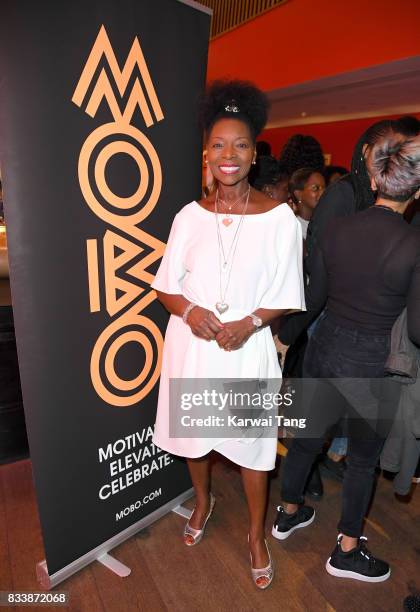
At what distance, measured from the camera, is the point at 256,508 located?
1838mm

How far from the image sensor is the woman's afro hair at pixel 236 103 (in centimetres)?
158

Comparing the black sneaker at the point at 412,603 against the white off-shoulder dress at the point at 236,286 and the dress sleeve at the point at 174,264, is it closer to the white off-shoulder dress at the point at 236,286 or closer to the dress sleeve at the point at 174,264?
the white off-shoulder dress at the point at 236,286

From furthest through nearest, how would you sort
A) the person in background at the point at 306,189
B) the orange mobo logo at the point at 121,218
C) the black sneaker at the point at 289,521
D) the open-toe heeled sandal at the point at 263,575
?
the person in background at the point at 306,189
the black sneaker at the point at 289,521
the open-toe heeled sandal at the point at 263,575
the orange mobo logo at the point at 121,218

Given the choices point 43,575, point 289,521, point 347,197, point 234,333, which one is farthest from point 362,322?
point 43,575

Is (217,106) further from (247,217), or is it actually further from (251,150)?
(247,217)

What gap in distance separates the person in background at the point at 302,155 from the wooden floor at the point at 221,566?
2.09 metres

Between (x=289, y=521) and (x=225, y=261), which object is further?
(x=289, y=521)

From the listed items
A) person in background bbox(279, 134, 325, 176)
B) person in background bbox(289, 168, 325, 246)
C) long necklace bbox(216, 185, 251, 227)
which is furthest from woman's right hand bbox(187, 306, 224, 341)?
person in background bbox(279, 134, 325, 176)

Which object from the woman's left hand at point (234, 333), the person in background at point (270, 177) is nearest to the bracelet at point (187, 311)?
the woman's left hand at point (234, 333)

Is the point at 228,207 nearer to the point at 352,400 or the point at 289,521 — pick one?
the point at 352,400

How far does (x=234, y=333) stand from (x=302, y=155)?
1.96m

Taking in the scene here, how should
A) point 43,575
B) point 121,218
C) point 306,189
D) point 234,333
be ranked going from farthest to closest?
point 306,189 → point 43,575 → point 121,218 → point 234,333

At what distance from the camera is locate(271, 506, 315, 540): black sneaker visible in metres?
2.09

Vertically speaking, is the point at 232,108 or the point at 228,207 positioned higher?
the point at 232,108
